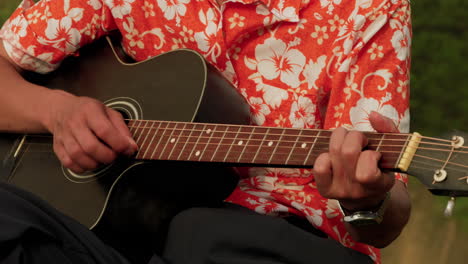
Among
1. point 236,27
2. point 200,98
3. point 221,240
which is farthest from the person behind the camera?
point 236,27

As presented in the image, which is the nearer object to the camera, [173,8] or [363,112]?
[363,112]

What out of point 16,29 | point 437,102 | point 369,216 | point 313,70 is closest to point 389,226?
point 369,216

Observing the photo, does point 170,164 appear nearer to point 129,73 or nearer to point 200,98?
point 200,98

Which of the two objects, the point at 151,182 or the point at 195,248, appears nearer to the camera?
the point at 195,248

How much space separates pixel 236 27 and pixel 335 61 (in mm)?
219

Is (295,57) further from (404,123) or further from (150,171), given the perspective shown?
(150,171)

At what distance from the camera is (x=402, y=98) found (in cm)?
132

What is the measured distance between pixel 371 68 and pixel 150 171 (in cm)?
49

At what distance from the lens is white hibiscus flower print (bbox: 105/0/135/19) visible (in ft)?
4.90

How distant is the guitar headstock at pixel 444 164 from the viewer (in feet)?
3.14

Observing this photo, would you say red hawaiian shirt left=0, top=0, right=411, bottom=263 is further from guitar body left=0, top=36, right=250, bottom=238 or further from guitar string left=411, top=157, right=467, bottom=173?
guitar string left=411, top=157, right=467, bottom=173

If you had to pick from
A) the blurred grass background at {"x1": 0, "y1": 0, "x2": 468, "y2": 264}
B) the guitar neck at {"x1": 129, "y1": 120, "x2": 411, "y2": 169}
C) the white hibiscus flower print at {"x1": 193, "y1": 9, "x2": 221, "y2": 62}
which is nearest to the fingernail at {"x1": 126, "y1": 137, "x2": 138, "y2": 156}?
the guitar neck at {"x1": 129, "y1": 120, "x2": 411, "y2": 169}

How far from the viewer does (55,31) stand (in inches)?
60.1

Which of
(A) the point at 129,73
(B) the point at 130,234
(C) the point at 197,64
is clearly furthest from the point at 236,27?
(B) the point at 130,234
